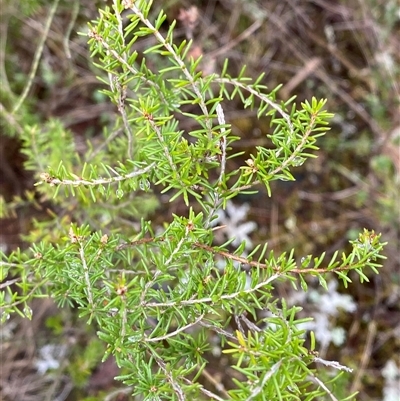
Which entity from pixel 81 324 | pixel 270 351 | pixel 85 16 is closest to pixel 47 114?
pixel 85 16

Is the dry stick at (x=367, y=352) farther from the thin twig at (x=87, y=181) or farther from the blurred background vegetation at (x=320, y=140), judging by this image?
the thin twig at (x=87, y=181)

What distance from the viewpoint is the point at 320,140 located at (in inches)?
110

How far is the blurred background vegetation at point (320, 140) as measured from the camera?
103 inches

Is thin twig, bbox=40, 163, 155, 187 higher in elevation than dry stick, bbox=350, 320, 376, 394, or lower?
higher

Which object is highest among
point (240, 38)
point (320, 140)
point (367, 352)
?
point (240, 38)

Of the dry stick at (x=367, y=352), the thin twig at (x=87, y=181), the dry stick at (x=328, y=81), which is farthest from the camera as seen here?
the dry stick at (x=328, y=81)

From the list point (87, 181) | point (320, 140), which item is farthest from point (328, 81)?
point (87, 181)

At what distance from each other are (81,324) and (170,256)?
1561 mm

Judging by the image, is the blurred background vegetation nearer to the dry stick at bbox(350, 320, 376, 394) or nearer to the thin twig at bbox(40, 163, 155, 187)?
the dry stick at bbox(350, 320, 376, 394)

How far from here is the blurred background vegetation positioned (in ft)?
8.59

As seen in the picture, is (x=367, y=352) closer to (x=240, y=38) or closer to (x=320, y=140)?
(x=320, y=140)

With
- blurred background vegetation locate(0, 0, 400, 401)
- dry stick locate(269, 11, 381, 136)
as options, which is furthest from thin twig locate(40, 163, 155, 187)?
dry stick locate(269, 11, 381, 136)

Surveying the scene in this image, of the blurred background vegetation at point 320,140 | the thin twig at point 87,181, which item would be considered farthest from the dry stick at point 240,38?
the thin twig at point 87,181

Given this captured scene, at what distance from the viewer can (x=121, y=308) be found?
997mm
